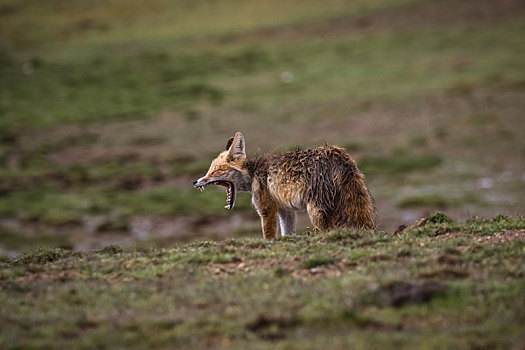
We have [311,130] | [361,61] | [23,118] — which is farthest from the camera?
[361,61]

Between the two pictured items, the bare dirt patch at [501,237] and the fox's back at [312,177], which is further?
the fox's back at [312,177]

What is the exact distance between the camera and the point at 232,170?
16516 millimetres

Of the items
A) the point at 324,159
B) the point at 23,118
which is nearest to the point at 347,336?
the point at 324,159

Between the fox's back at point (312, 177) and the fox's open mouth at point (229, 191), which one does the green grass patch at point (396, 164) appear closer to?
the fox's open mouth at point (229, 191)

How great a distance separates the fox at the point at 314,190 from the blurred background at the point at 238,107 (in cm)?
137

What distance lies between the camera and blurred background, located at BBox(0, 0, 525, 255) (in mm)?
39125

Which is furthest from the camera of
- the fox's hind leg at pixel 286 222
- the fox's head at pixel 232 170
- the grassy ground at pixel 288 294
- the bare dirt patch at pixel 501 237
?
the fox's head at pixel 232 170

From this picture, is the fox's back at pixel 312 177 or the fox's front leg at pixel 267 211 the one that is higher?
the fox's back at pixel 312 177

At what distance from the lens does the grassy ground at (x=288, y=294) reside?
9.09 metres

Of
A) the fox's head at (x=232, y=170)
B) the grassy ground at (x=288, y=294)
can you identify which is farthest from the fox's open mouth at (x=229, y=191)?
the grassy ground at (x=288, y=294)

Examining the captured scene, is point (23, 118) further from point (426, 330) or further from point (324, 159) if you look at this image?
point (426, 330)

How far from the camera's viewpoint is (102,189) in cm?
4391

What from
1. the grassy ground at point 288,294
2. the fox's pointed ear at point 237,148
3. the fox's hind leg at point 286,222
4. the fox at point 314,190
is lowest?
the grassy ground at point 288,294

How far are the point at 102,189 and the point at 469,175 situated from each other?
809 inches
